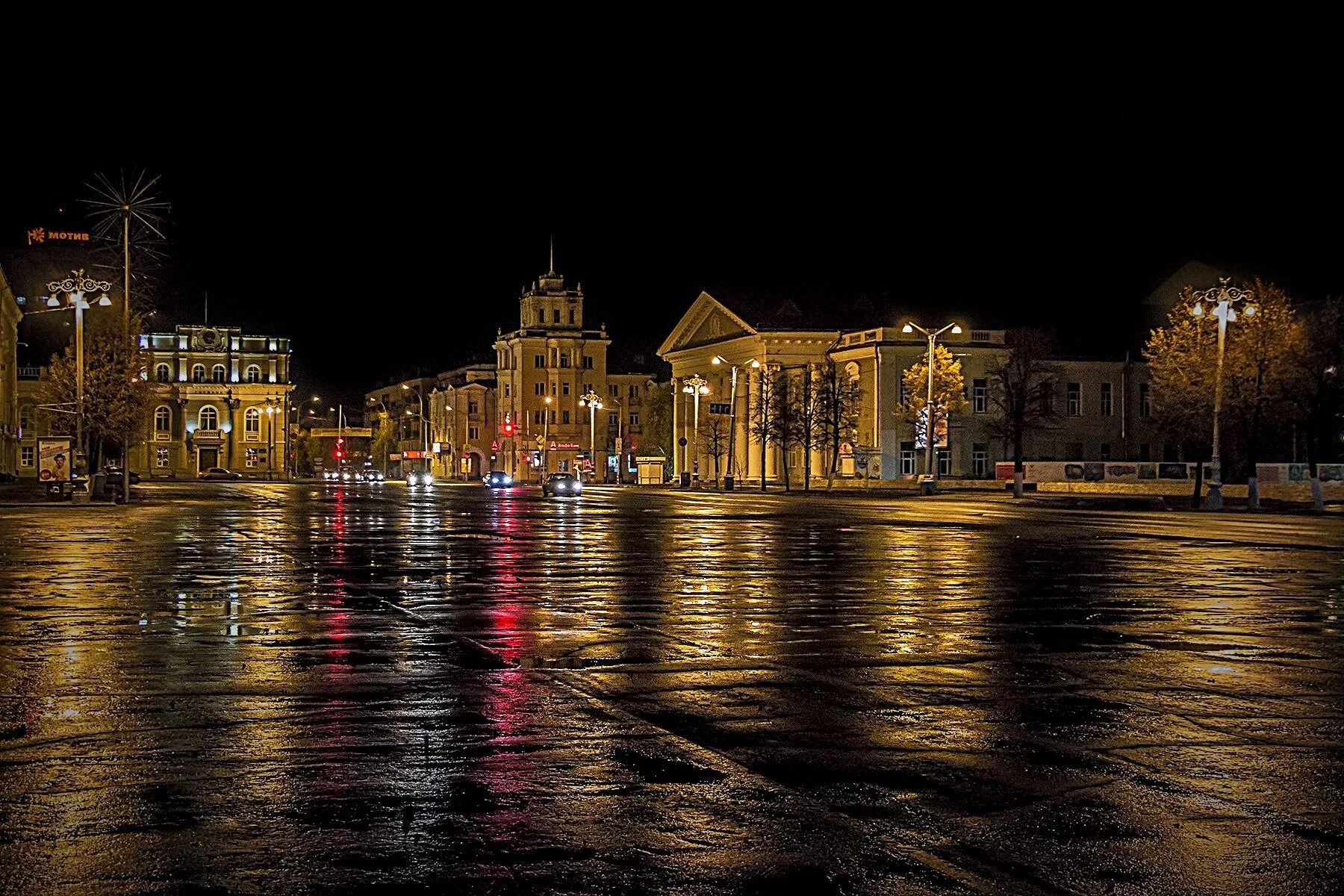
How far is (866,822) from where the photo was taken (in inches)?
276

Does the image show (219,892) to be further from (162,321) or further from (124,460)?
(162,321)

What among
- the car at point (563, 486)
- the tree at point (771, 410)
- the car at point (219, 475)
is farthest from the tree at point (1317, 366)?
the car at point (219, 475)

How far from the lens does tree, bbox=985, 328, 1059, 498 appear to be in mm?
96188

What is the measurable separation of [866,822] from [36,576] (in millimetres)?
18048

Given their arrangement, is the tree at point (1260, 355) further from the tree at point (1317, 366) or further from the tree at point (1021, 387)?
the tree at point (1021, 387)

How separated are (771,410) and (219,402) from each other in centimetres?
8059

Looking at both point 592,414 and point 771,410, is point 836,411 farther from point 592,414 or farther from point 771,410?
point 592,414

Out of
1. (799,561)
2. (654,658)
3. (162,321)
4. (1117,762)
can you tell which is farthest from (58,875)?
(162,321)

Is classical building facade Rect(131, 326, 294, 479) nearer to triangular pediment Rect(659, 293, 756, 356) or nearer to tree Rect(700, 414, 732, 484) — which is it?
triangular pediment Rect(659, 293, 756, 356)

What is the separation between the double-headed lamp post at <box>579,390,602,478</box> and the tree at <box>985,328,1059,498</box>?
110ft

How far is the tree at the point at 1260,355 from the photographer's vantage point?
73.4m

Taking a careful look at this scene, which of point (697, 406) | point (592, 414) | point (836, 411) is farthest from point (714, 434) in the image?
point (836, 411)

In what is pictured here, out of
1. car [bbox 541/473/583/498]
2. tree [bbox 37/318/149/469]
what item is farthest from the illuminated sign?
car [bbox 541/473/583/498]

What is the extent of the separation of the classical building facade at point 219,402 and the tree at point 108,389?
9127 centimetres
